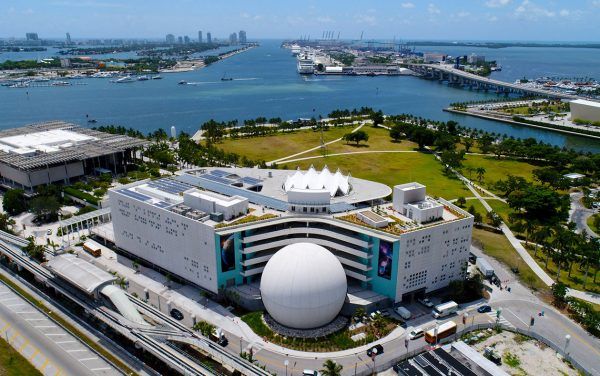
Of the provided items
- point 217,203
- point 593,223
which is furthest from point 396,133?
point 217,203

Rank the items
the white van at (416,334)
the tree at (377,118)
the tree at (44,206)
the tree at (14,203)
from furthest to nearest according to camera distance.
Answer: the tree at (377,118), the tree at (14,203), the tree at (44,206), the white van at (416,334)

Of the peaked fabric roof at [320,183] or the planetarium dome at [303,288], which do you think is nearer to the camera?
the planetarium dome at [303,288]

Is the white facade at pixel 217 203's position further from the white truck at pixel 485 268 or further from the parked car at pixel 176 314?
the white truck at pixel 485 268

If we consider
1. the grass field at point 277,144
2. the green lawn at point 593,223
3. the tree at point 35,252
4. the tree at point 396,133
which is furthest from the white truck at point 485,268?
the tree at point 396,133

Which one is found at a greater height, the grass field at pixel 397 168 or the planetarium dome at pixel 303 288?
the planetarium dome at pixel 303 288

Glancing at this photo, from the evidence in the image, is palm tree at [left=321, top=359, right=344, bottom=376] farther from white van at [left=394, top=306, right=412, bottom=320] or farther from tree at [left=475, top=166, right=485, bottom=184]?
tree at [left=475, top=166, right=485, bottom=184]

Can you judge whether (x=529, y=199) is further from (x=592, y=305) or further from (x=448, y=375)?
(x=448, y=375)

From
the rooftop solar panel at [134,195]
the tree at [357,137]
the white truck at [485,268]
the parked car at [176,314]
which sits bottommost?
the parked car at [176,314]

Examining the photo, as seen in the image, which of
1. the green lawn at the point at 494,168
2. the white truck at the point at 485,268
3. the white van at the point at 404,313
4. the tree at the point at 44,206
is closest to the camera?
the white van at the point at 404,313
